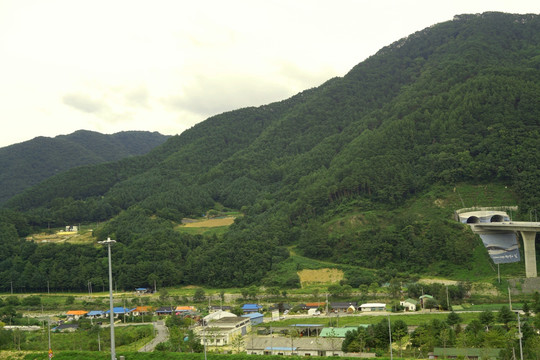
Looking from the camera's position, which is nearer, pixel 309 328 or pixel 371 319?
pixel 309 328

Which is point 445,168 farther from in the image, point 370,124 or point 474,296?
point 370,124

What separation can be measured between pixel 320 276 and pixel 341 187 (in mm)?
19575

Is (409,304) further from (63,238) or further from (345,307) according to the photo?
(63,238)

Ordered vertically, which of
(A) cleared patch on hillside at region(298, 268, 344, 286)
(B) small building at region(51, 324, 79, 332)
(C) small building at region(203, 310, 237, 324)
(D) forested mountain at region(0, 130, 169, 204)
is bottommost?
(B) small building at region(51, 324, 79, 332)

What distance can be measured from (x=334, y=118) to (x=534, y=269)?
7237cm

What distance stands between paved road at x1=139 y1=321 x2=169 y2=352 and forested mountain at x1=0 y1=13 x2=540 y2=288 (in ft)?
52.8

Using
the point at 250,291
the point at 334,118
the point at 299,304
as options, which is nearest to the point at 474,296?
the point at 299,304

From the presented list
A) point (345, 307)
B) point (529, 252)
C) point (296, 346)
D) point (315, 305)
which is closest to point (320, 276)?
point (315, 305)

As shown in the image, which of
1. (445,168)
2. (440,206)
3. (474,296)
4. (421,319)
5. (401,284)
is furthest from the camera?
(445,168)

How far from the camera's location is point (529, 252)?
56062mm

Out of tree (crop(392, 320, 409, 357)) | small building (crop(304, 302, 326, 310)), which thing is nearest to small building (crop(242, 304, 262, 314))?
small building (crop(304, 302, 326, 310))

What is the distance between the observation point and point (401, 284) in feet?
189

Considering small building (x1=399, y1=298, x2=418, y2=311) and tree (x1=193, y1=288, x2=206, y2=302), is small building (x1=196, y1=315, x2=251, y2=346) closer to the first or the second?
tree (x1=193, y1=288, x2=206, y2=302)

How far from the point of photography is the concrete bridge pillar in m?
55.5
